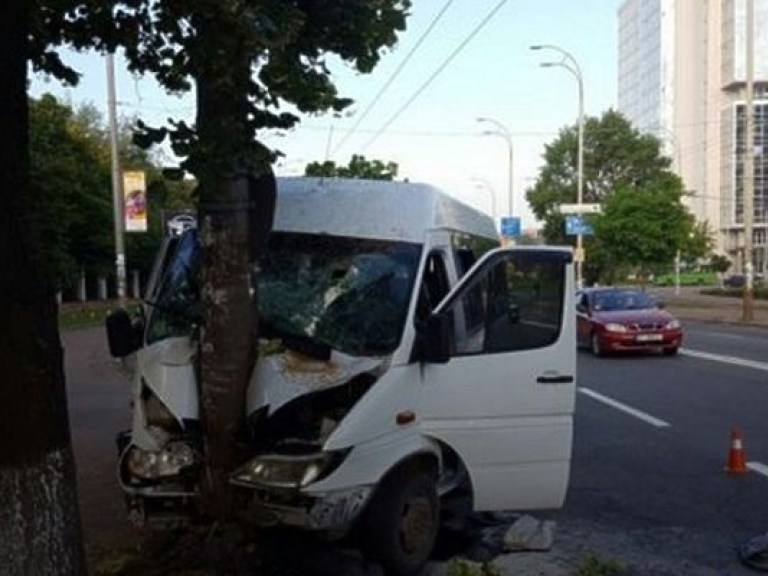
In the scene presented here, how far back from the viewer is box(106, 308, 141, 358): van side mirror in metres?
6.72

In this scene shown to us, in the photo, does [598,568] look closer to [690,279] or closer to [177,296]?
[177,296]

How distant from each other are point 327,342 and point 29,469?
1.97 meters

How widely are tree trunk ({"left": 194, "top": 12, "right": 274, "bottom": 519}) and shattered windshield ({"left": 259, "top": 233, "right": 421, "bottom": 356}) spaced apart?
1.58ft

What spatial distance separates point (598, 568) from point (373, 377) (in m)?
1.72

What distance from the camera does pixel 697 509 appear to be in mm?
8094

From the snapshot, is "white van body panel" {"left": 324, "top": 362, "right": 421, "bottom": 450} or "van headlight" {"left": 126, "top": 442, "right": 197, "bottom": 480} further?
"van headlight" {"left": 126, "top": 442, "right": 197, "bottom": 480}

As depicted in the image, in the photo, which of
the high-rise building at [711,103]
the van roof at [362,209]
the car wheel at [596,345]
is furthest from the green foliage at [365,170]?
the high-rise building at [711,103]

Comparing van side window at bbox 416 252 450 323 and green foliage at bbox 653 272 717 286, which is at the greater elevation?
van side window at bbox 416 252 450 323

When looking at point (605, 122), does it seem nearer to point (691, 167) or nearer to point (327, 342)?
point (691, 167)

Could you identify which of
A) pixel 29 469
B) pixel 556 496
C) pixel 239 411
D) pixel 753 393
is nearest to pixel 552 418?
pixel 556 496

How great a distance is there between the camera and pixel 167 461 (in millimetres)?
5922

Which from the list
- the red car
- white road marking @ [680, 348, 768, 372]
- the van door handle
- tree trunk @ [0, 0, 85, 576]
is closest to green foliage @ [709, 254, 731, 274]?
the red car

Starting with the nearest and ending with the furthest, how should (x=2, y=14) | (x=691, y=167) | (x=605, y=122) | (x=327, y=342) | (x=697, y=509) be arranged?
(x=2, y=14) < (x=327, y=342) < (x=697, y=509) < (x=605, y=122) < (x=691, y=167)

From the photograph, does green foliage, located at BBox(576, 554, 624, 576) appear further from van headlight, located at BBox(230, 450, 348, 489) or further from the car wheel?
the car wheel
